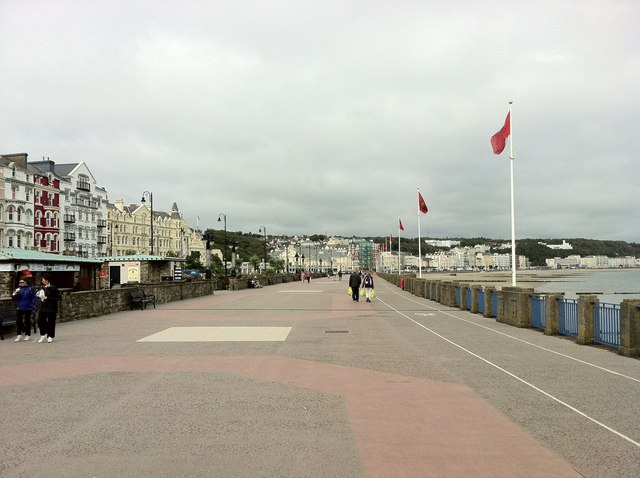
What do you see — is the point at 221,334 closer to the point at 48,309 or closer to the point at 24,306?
the point at 48,309

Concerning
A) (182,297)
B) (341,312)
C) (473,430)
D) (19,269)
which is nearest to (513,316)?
(341,312)

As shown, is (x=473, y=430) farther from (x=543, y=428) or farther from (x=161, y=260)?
(x=161, y=260)

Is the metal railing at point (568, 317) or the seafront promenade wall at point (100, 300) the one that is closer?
the metal railing at point (568, 317)

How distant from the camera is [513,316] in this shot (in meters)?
17.7

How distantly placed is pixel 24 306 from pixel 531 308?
1364 cm

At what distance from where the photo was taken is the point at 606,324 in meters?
12.6

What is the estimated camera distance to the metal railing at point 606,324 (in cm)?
1220

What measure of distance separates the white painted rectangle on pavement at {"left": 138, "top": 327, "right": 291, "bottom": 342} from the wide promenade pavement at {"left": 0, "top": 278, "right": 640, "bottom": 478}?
60cm

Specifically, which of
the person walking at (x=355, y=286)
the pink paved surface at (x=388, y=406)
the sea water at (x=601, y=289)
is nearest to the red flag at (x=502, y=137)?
the person walking at (x=355, y=286)

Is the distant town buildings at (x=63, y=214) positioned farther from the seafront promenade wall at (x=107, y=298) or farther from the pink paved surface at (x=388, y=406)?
the pink paved surface at (x=388, y=406)

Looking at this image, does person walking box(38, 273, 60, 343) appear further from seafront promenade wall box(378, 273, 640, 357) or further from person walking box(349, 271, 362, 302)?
person walking box(349, 271, 362, 302)

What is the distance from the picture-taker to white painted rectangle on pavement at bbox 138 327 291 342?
541 inches

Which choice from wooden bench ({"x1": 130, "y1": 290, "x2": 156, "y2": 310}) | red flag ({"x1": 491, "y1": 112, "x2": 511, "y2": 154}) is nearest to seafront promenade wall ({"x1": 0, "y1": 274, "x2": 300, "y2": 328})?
wooden bench ({"x1": 130, "y1": 290, "x2": 156, "y2": 310})

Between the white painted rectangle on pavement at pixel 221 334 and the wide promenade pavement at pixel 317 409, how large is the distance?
0.60 metres
